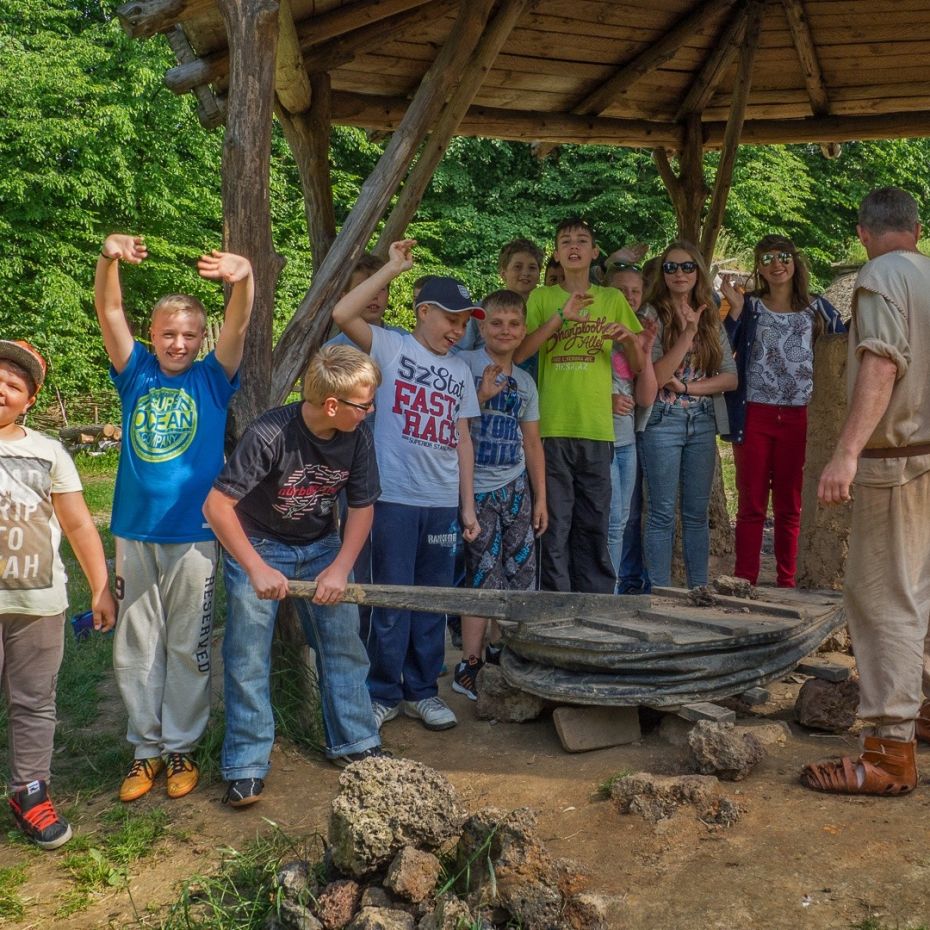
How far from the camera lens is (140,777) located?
3801mm

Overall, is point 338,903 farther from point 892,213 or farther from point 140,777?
point 892,213

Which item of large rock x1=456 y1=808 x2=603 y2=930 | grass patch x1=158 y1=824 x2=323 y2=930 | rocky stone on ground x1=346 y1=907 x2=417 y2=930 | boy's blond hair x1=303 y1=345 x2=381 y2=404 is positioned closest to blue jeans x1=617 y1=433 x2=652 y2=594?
boy's blond hair x1=303 y1=345 x2=381 y2=404

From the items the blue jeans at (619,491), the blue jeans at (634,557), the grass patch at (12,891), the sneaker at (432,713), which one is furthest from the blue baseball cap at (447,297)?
the grass patch at (12,891)

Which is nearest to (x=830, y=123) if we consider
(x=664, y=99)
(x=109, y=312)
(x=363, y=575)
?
(x=664, y=99)

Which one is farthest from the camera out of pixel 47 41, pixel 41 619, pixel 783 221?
pixel 783 221

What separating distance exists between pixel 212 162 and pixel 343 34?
12121mm

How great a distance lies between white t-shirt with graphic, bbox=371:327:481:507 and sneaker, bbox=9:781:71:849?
1.62m

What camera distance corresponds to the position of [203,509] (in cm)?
357

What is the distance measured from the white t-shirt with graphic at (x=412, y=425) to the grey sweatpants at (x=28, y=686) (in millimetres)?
1371

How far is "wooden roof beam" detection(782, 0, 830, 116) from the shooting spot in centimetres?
659

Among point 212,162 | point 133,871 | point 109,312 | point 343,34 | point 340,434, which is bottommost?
point 133,871

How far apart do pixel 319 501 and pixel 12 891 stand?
155 centimetres

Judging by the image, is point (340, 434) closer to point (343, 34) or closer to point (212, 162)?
point (343, 34)

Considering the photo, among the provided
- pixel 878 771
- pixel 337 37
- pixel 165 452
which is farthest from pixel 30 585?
pixel 337 37
